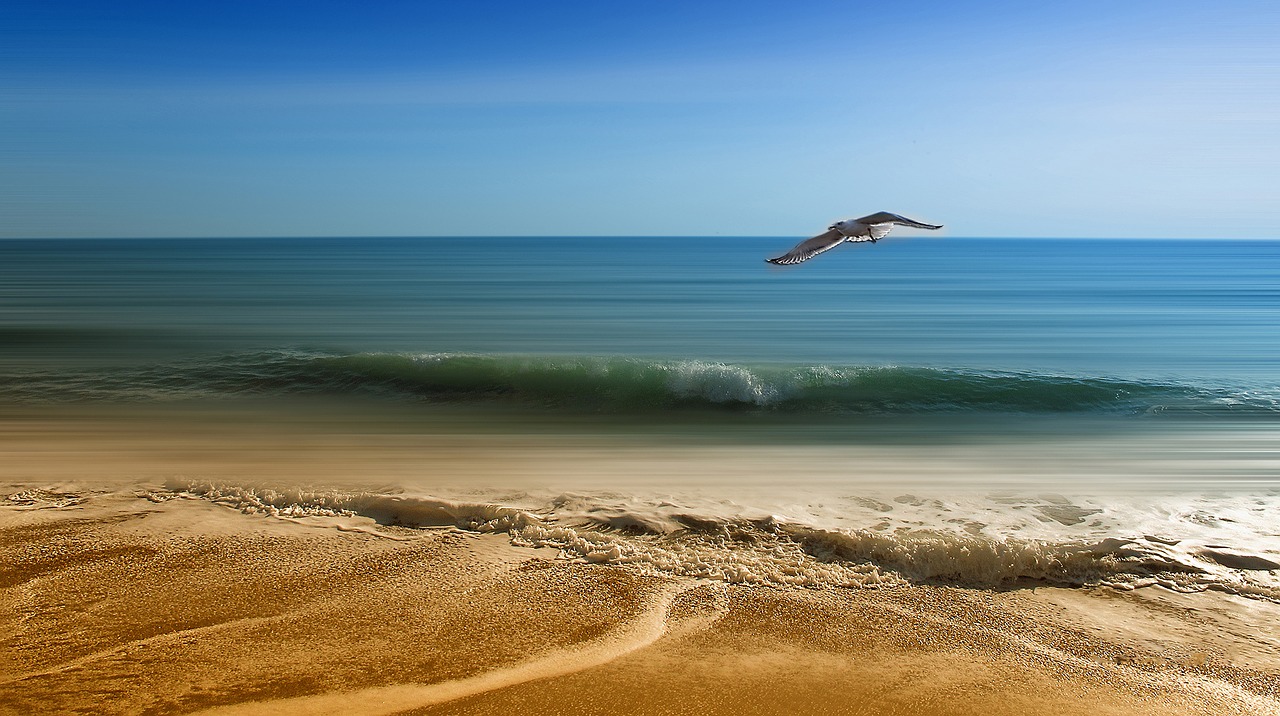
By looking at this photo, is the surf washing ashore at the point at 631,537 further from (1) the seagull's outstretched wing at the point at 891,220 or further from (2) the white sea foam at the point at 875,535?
(1) the seagull's outstretched wing at the point at 891,220

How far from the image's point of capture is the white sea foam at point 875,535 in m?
5.13

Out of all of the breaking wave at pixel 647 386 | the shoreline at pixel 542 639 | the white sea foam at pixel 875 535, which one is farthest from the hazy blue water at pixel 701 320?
the shoreline at pixel 542 639

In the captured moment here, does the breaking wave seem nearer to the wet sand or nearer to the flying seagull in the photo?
the flying seagull

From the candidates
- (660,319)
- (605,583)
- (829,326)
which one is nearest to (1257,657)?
(605,583)

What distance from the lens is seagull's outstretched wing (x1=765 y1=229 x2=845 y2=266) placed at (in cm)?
604

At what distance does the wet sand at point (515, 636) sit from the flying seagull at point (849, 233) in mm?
2384

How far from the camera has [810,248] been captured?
6137 millimetres

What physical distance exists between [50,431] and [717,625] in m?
10.6

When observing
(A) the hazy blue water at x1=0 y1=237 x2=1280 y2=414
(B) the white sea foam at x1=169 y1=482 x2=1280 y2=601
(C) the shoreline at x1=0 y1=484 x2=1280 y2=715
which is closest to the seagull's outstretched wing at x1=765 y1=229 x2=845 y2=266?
(B) the white sea foam at x1=169 y1=482 x2=1280 y2=601

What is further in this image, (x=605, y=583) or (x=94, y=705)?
(x=605, y=583)

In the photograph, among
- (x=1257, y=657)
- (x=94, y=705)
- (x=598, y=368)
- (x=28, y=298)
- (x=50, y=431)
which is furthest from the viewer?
(x=28, y=298)

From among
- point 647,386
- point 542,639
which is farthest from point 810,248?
point 647,386

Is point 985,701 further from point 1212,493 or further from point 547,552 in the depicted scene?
point 1212,493

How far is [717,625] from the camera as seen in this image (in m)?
4.44
